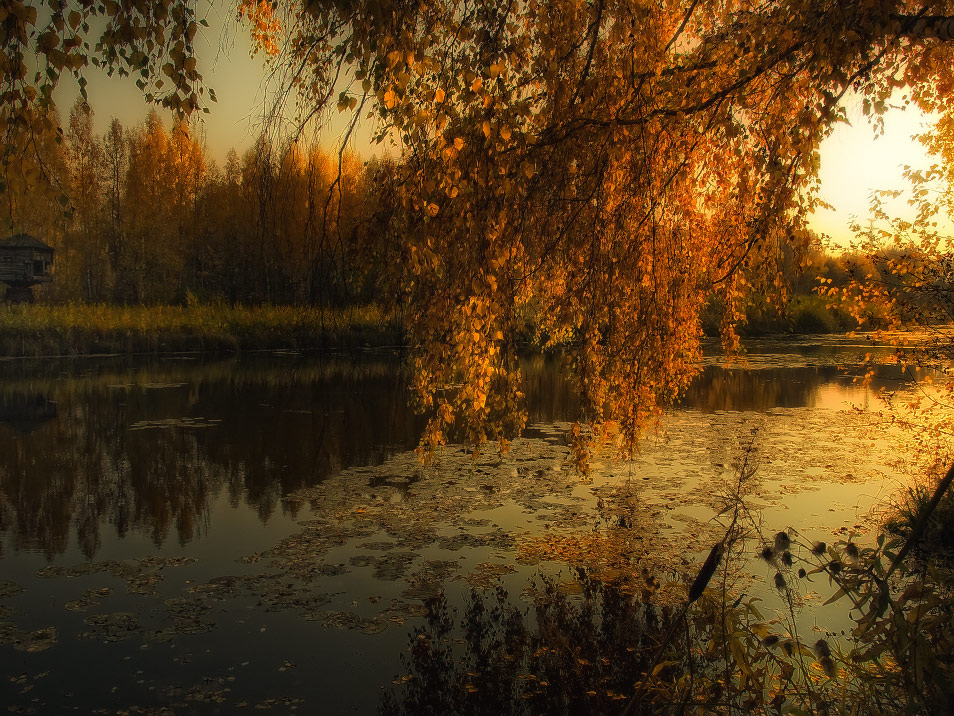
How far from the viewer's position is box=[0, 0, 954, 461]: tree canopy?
3311 millimetres

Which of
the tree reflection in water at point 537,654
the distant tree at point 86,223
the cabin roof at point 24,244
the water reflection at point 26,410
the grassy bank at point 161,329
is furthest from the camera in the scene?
the distant tree at point 86,223

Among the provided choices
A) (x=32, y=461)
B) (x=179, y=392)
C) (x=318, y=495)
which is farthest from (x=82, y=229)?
(x=318, y=495)

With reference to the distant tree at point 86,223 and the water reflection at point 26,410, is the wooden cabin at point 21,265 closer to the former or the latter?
the distant tree at point 86,223

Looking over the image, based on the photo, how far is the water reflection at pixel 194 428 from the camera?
735 cm

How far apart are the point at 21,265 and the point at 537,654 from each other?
27.1 metres

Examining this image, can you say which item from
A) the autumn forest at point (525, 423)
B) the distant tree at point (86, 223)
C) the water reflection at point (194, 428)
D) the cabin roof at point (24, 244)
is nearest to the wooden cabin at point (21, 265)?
the cabin roof at point (24, 244)

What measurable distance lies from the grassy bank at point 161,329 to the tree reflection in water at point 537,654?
53.4 ft

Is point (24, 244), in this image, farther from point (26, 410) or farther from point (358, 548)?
point (358, 548)

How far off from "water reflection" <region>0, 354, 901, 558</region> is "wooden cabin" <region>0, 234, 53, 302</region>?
630 cm

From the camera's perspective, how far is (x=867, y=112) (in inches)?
144

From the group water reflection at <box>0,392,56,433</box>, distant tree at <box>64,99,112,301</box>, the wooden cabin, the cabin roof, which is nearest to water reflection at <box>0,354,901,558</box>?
A: water reflection at <box>0,392,56,433</box>

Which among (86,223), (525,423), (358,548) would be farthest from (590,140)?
(86,223)

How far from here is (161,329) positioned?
2417 centimetres

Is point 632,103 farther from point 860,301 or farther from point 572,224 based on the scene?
point 860,301
